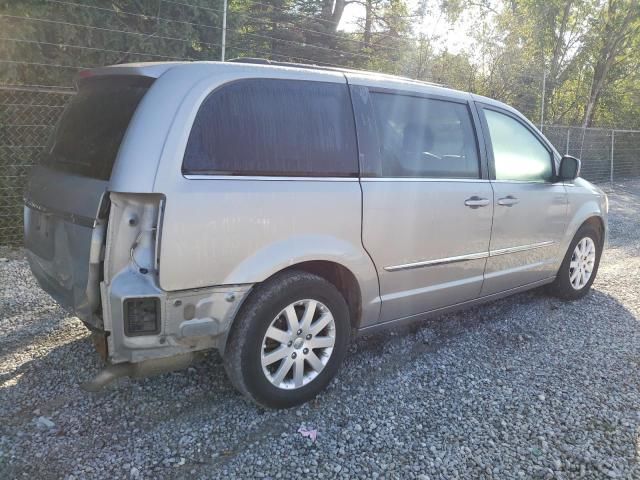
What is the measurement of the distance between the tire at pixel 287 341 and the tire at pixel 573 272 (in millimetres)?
2781

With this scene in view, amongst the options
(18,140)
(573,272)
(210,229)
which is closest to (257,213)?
(210,229)

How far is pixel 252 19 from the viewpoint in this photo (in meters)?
8.46

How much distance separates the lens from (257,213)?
2.61 metres

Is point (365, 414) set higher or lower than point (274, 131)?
lower

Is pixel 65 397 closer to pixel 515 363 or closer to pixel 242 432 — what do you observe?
pixel 242 432

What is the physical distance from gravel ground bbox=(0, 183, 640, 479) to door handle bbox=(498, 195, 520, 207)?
1.06m

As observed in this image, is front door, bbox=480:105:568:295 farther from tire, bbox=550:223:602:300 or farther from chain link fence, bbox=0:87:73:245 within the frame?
chain link fence, bbox=0:87:73:245

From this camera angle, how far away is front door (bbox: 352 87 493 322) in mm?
3148

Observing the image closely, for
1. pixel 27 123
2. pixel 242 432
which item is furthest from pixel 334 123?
pixel 27 123

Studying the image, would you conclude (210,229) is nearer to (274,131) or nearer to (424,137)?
(274,131)

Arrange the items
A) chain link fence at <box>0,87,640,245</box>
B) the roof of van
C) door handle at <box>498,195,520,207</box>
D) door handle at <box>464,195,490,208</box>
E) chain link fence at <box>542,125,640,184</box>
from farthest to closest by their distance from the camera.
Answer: chain link fence at <box>542,125,640,184</box> → chain link fence at <box>0,87,640,245</box> → door handle at <box>498,195,520,207</box> → door handle at <box>464,195,490,208</box> → the roof of van

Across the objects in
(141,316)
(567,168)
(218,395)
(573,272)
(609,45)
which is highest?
(609,45)

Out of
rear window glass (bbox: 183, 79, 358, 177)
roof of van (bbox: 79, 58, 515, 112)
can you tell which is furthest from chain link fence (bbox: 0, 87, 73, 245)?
rear window glass (bbox: 183, 79, 358, 177)

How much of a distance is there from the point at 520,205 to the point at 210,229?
8.77ft
